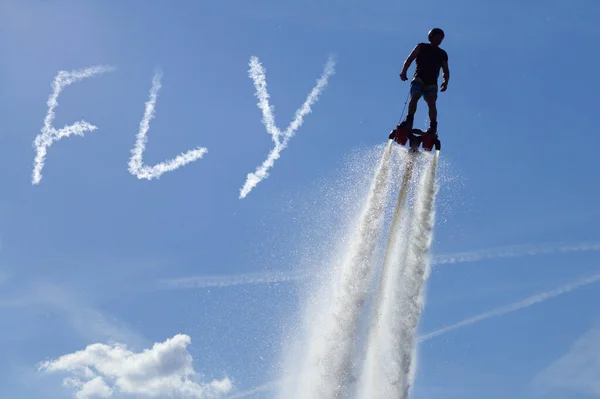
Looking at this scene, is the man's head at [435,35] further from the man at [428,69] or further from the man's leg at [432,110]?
the man's leg at [432,110]

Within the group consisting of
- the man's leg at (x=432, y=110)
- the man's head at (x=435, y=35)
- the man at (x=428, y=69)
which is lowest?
the man's leg at (x=432, y=110)

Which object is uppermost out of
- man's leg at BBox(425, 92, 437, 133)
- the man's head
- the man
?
the man's head

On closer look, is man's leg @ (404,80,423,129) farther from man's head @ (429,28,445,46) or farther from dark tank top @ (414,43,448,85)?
man's head @ (429,28,445,46)

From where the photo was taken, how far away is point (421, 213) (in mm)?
56625

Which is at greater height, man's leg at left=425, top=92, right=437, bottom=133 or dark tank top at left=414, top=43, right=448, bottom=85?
dark tank top at left=414, top=43, right=448, bottom=85

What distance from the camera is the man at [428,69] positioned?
51.9m

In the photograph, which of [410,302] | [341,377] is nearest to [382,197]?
[410,302]

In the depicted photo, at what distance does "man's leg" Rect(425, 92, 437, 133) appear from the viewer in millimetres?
51969

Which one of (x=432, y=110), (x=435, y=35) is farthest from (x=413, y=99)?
(x=435, y=35)

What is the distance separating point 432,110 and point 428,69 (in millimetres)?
1939

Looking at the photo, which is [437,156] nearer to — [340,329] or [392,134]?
[392,134]

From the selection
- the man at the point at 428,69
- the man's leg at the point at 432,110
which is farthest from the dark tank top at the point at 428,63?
the man's leg at the point at 432,110

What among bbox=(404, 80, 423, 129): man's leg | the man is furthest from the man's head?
bbox=(404, 80, 423, 129): man's leg

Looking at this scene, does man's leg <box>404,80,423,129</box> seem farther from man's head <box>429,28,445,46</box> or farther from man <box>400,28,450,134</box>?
man's head <box>429,28,445,46</box>
